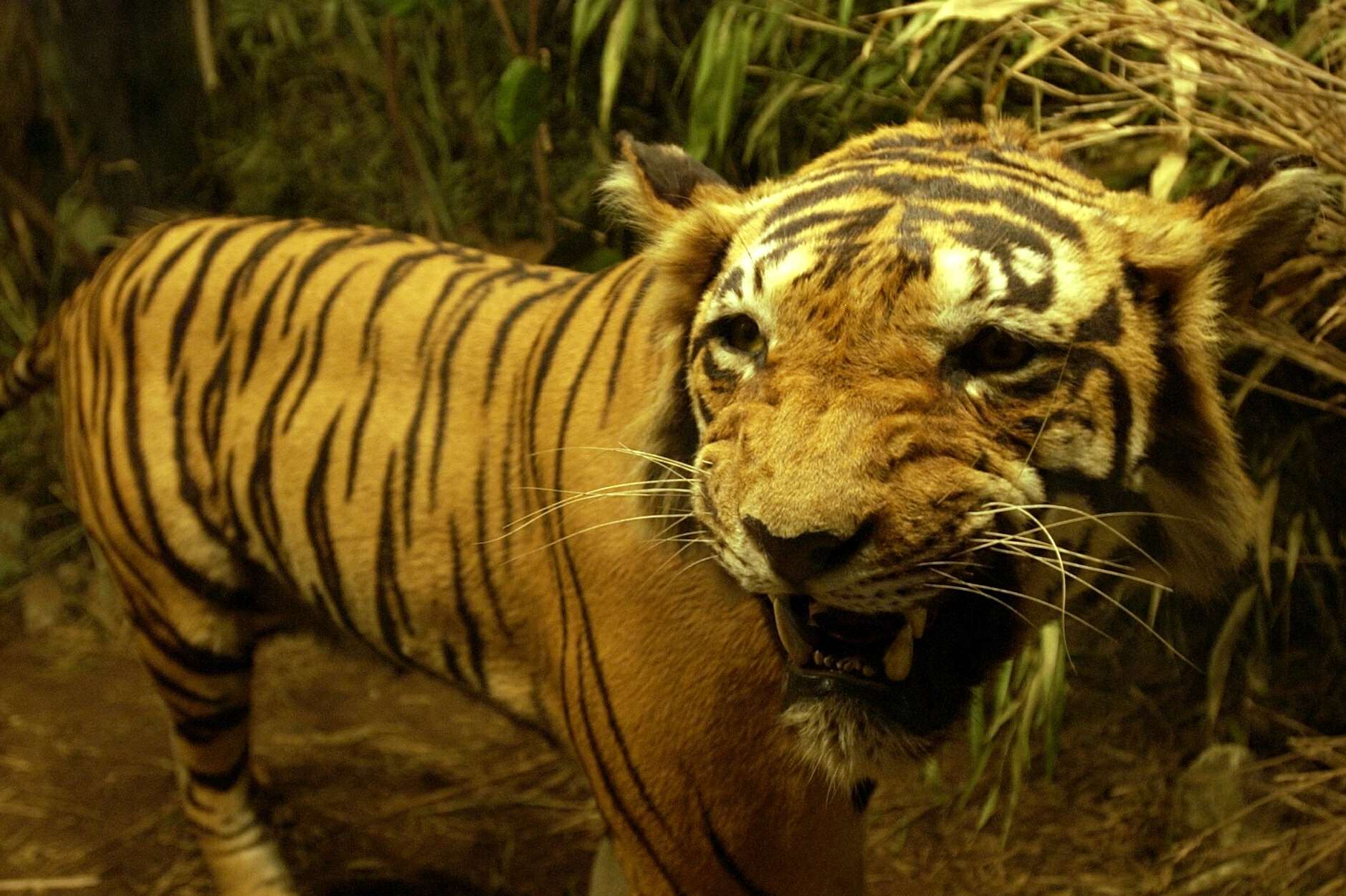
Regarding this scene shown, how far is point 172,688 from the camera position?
7.25 ft

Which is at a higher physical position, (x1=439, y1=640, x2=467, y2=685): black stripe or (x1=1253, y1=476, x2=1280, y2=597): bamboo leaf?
(x1=1253, y1=476, x2=1280, y2=597): bamboo leaf

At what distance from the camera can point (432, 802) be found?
2766mm

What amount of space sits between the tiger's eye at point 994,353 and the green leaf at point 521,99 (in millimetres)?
1776

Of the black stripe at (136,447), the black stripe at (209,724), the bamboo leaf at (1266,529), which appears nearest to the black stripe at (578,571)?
the black stripe at (136,447)

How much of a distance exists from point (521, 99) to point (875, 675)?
1.83 metres

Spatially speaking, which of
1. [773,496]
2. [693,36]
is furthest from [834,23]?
[773,496]

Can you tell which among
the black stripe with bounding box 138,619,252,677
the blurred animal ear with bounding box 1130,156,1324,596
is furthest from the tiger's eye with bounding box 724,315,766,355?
the black stripe with bounding box 138,619,252,677

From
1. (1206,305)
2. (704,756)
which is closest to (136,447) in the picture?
(704,756)

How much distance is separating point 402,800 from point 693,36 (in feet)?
6.15

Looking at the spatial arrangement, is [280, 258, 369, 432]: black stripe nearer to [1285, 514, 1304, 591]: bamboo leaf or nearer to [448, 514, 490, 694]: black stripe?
[448, 514, 490, 694]: black stripe

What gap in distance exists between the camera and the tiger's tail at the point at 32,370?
7.93ft

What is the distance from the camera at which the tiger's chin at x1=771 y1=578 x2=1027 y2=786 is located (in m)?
1.13

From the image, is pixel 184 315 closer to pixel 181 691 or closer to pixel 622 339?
pixel 181 691

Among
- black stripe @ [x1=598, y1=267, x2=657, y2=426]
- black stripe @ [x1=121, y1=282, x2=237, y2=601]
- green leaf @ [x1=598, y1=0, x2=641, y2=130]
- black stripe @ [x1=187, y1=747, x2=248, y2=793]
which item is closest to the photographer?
black stripe @ [x1=598, y1=267, x2=657, y2=426]
